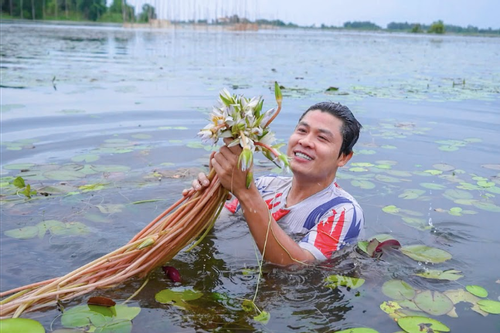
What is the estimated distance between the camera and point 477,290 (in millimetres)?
3139

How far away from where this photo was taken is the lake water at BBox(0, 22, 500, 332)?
3.02 metres

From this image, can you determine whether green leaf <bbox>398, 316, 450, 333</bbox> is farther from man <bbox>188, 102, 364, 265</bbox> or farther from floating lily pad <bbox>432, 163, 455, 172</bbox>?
floating lily pad <bbox>432, 163, 455, 172</bbox>

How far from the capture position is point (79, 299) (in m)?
2.83

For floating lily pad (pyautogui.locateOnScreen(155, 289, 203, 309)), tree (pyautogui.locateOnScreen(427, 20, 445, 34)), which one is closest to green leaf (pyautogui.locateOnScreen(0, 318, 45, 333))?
floating lily pad (pyautogui.locateOnScreen(155, 289, 203, 309))

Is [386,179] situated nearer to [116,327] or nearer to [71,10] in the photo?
[116,327]

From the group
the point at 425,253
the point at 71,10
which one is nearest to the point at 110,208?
the point at 425,253

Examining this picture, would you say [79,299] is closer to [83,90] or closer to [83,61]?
[83,90]

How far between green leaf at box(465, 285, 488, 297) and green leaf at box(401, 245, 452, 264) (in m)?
0.48

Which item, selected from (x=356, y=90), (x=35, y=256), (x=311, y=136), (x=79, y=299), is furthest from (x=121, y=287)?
(x=356, y=90)

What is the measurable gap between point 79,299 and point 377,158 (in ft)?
14.3

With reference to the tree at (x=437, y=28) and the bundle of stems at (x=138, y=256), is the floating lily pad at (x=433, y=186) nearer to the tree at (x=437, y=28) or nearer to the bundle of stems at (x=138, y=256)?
the bundle of stems at (x=138, y=256)

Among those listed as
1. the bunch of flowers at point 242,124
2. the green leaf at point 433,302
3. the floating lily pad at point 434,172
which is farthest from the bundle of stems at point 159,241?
the floating lily pad at point 434,172

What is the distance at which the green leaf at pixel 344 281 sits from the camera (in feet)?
10.6

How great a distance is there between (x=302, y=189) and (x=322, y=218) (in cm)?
31
